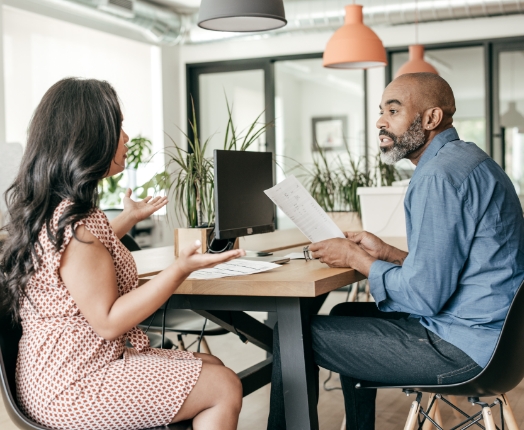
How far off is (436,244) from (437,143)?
1.29ft

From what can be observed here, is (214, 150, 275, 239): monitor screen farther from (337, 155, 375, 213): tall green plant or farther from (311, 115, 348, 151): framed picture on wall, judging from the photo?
(311, 115, 348, 151): framed picture on wall

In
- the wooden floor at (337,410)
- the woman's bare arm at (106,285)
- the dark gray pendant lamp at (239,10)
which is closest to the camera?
the woman's bare arm at (106,285)

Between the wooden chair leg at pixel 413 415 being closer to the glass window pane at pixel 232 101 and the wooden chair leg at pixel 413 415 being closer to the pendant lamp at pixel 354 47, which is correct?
the pendant lamp at pixel 354 47

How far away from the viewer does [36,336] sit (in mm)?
1460

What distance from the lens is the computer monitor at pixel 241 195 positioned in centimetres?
223

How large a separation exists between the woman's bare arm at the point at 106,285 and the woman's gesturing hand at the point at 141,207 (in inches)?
27.4

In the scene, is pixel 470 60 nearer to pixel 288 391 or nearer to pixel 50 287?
pixel 288 391

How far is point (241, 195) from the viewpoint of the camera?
2.37 m

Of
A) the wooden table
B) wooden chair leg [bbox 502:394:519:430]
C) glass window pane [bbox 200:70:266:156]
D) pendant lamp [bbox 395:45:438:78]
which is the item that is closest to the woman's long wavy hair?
the wooden table

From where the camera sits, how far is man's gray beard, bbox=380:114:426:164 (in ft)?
6.90

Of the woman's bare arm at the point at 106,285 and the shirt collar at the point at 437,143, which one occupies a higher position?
the shirt collar at the point at 437,143

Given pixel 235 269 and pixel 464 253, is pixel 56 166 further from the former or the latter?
pixel 464 253

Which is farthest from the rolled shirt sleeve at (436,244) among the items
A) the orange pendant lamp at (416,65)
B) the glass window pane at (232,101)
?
the glass window pane at (232,101)

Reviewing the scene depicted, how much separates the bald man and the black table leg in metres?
0.07
